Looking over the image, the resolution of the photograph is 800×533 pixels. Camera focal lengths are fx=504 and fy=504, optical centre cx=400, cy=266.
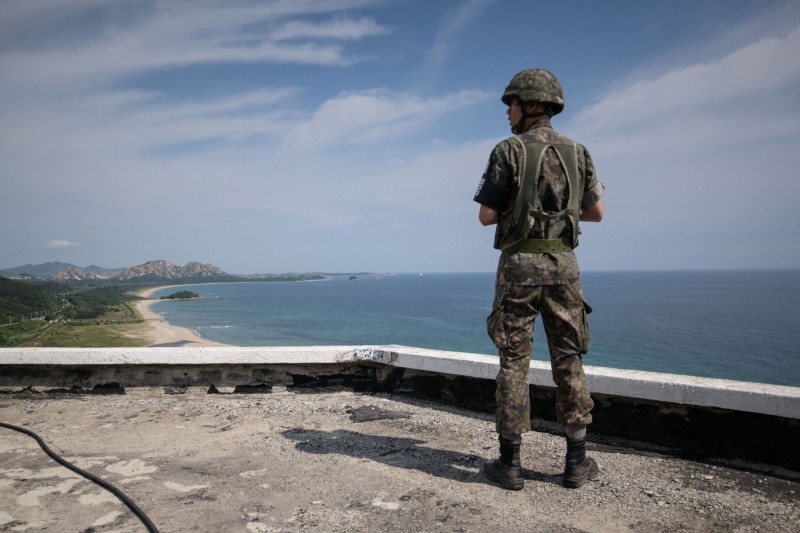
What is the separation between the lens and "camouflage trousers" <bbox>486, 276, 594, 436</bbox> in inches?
112

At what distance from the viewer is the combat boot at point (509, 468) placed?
9.05 ft

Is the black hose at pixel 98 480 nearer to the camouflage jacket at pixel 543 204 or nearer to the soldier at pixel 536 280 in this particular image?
the soldier at pixel 536 280

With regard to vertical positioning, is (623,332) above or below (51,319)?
below

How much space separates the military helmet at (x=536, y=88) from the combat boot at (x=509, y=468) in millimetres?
1952

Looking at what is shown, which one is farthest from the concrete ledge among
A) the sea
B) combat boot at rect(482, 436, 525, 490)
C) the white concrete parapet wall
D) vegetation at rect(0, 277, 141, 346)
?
vegetation at rect(0, 277, 141, 346)

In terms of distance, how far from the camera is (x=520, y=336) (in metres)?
2.86

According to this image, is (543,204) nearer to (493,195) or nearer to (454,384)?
(493,195)

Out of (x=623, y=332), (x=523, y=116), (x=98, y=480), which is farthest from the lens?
(x=623, y=332)

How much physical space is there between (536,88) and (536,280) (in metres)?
1.12

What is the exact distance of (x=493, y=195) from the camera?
2.88 meters

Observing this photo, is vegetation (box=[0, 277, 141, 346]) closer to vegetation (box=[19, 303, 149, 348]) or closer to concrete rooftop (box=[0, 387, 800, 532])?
vegetation (box=[19, 303, 149, 348])

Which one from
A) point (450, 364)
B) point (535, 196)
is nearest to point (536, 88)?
point (535, 196)

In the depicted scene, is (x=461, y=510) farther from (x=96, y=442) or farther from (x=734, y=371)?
(x=734, y=371)

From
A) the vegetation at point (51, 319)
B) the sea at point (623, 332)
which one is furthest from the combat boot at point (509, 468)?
the vegetation at point (51, 319)
